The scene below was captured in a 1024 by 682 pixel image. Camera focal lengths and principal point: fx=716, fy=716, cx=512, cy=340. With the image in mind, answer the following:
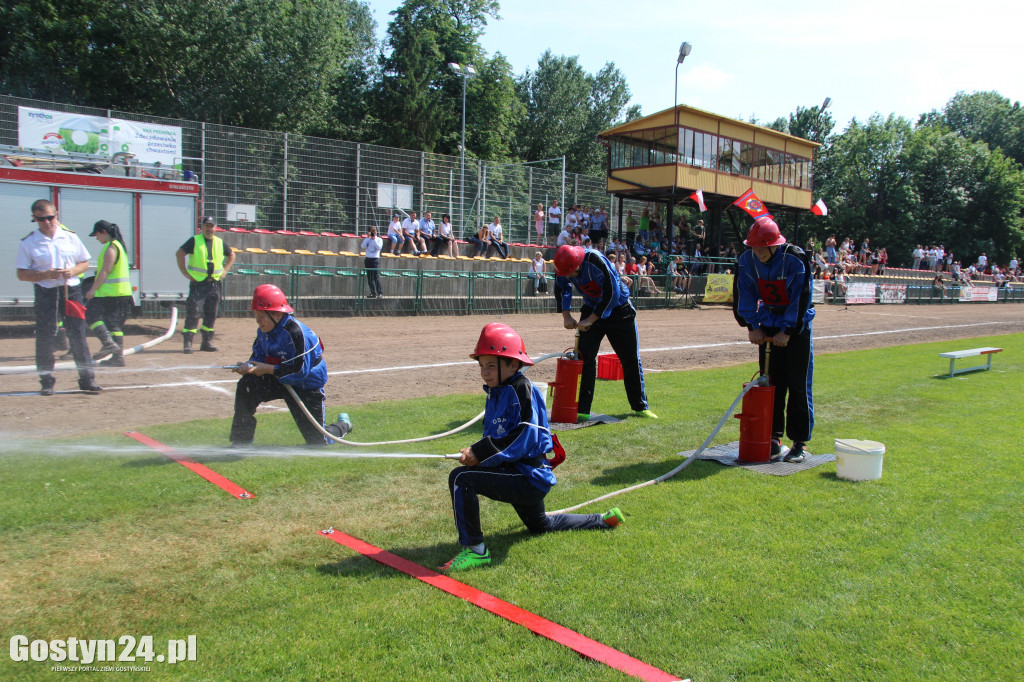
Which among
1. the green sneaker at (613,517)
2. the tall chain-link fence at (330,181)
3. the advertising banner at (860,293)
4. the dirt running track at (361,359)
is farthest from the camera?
the advertising banner at (860,293)

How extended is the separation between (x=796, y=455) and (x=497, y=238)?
69.8ft

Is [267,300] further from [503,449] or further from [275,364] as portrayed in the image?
[503,449]

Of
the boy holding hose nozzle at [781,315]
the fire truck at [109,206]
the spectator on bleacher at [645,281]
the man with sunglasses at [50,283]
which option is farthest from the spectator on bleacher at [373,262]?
the boy holding hose nozzle at [781,315]

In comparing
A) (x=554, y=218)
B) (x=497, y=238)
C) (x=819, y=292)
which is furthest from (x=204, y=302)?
(x=819, y=292)

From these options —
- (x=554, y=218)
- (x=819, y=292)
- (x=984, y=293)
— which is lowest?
(x=819, y=292)

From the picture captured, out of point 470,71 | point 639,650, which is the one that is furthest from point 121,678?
point 470,71

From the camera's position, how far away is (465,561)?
14.1 ft

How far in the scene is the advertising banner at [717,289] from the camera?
97.8 ft

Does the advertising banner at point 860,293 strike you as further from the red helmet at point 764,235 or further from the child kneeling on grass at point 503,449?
the child kneeling on grass at point 503,449

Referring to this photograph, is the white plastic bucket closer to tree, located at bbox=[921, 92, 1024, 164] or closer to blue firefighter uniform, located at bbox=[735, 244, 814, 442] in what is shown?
blue firefighter uniform, located at bbox=[735, 244, 814, 442]

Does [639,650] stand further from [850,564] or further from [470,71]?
[470,71]

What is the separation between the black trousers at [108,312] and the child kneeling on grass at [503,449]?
861cm

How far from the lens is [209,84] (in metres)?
40.3

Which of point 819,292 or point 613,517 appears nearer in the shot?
point 613,517
